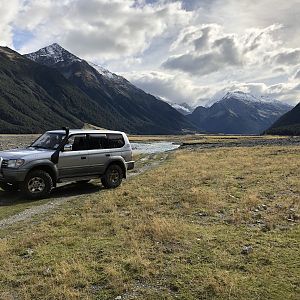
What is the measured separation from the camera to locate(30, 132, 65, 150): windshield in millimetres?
16641

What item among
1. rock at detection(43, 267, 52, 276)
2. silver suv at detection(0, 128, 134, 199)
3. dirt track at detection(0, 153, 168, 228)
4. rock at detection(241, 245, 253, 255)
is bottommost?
rock at detection(241, 245, 253, 255)

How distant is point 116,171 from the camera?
18.7 m

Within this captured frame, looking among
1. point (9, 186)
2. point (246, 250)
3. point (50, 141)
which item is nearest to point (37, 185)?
point (9, 186)

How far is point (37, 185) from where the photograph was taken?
50.9 ft

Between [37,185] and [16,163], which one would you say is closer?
[16,163]

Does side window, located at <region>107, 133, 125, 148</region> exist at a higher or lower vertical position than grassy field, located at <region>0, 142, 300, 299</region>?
higher

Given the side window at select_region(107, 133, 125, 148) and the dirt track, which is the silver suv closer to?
the side window at select_region(107, 133, 125, 148)

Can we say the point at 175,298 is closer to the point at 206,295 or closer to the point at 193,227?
the point at 206,295

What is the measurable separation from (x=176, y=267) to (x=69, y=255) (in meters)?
2.40

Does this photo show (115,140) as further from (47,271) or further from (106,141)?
(47,271)

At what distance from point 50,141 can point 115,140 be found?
3.31 metres

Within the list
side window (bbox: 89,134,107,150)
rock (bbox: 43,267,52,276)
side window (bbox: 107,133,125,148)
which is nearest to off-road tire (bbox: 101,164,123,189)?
side window (bbox: 107,133,125,148)

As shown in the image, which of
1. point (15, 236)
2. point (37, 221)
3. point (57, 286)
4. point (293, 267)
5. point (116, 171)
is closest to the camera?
point (57, 286)

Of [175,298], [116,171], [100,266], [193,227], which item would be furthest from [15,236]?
[116,171]
